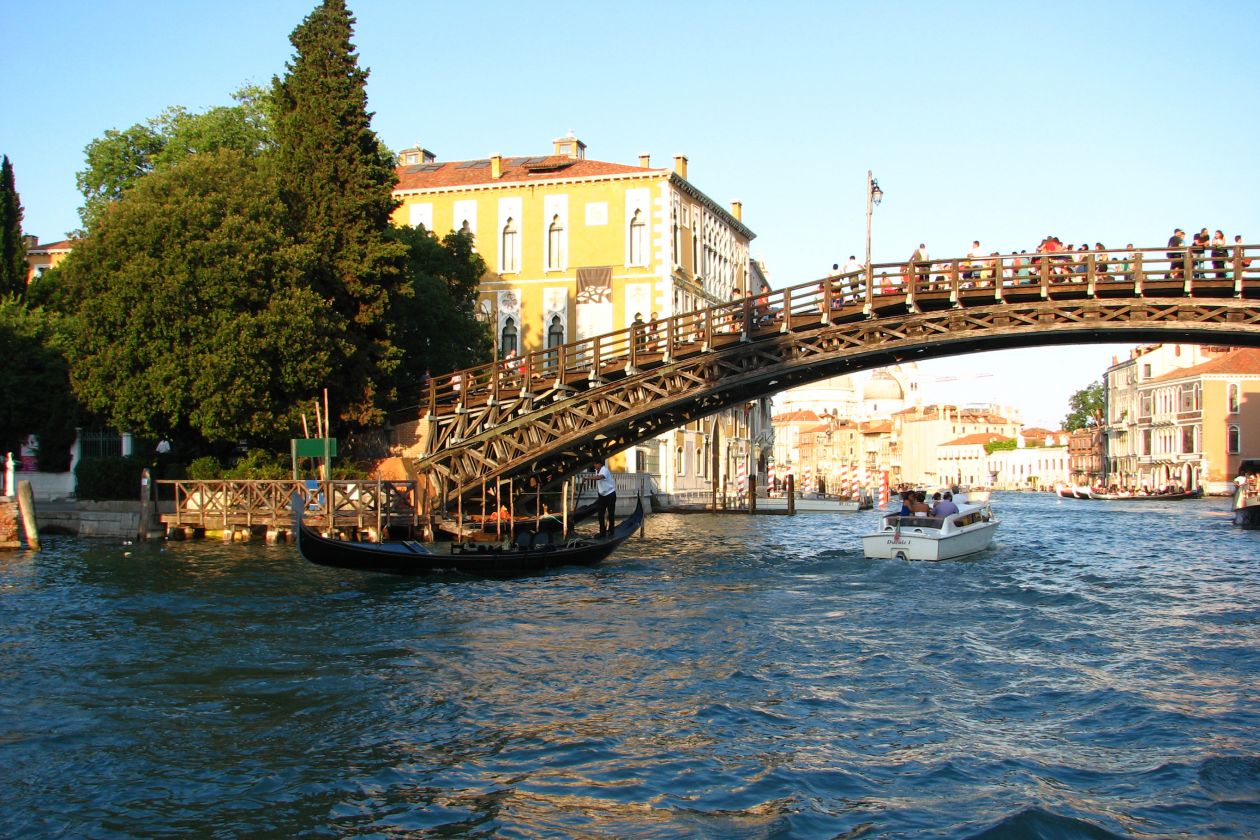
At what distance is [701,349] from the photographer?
819 inches

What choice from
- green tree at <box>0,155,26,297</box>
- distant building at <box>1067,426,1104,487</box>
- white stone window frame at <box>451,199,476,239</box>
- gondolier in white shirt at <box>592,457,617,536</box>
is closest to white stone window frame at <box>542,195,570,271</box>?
white stone window frame at <box>451,199,476,239</box>

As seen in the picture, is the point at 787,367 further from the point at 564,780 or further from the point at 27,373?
the point at 27,373

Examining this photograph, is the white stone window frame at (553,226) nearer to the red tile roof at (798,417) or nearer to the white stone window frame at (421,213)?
the white stone window frame at (421,213)

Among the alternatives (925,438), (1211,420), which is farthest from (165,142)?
(925,438)

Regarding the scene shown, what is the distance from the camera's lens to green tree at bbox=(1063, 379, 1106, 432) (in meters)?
100

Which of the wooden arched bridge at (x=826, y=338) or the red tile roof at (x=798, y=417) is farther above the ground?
the red tile roof at (x=798, y=417)

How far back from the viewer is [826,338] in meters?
20.3

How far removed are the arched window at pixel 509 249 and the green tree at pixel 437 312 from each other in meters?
6.87

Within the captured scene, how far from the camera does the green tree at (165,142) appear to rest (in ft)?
104

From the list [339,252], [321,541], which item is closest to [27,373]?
[339,252]

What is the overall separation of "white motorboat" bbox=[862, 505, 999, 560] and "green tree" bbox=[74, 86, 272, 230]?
20.0 metres

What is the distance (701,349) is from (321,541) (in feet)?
26.9

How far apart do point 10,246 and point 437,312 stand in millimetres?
14575

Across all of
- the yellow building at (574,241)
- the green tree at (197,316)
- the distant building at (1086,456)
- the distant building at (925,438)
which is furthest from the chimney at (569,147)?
the distant building at (925,438)
